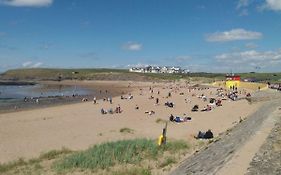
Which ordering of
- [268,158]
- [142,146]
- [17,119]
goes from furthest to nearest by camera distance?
[17,119] < [142,146] < [268,158]

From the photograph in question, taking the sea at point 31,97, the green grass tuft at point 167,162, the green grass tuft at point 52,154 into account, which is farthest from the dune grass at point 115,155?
the sea at point 31,97

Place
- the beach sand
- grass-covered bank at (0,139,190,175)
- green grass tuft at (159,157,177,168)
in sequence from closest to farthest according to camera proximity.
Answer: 1. grass-covered bank at (0,139,190,175)
2. green grass tuft at (159,157,177,168)
3. the beach sand

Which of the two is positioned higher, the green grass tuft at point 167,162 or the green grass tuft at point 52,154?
the green grass tuft at point 167,162

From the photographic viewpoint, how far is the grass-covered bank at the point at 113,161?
715 inches

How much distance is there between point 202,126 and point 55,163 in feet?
58.0

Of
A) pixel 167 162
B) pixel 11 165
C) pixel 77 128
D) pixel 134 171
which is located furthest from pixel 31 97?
pixel 134 171

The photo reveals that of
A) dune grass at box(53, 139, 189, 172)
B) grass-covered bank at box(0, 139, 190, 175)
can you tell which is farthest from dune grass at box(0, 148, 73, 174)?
dune grass at box(53, 139, 189, 172)

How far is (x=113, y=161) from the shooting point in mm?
19359

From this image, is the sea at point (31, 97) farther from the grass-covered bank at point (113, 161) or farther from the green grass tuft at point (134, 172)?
the green grass tuft at point (134, 172)

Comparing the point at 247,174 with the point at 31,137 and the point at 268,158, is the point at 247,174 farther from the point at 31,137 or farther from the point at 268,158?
the point at 31,137

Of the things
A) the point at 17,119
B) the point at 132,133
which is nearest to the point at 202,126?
the point at 132,133

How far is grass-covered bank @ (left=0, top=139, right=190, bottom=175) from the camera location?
1817 centimetres

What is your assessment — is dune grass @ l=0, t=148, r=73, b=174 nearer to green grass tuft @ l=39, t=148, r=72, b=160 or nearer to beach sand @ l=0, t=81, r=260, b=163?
green grass tuft @ l=39, t=148, r=72, b=160

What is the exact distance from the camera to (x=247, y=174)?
460 inches
